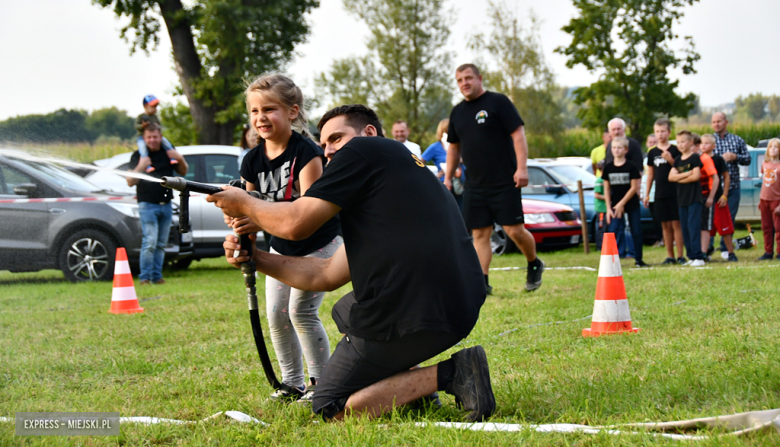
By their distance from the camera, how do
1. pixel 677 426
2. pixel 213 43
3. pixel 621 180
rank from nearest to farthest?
1. pixel 677 426
2. pixel 621 180
3. pixel 213 43

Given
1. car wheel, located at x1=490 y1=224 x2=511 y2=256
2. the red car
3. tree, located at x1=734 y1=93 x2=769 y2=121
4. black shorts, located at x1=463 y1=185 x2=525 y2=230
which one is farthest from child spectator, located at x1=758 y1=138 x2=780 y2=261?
black shorts, located at x1=463 y1=185 x2=525 y2=230

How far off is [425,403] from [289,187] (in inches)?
47.6

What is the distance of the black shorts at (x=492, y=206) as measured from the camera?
22.1 ft

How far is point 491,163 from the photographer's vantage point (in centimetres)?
676

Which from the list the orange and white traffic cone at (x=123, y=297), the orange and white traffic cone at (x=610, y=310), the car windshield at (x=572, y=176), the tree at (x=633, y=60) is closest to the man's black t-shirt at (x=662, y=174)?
the car windshield at (x=572, y=176)

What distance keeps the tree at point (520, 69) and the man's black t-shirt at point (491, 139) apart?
92.4ft

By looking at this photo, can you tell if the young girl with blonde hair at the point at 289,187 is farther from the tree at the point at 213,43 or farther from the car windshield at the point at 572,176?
the tree at the point at 213,43

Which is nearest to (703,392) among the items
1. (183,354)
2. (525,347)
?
(525,347)

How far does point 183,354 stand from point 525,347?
7.25 ft

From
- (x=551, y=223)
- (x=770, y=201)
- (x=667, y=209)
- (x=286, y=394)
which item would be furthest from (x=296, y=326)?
(x=551, y=223)

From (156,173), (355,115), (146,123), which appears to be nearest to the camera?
(355,115)

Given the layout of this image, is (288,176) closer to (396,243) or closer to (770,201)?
(396,243)

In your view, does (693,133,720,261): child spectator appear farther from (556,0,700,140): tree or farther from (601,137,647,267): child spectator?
(556,0,700,140): tree

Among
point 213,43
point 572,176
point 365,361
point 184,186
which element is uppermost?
point 213,43
